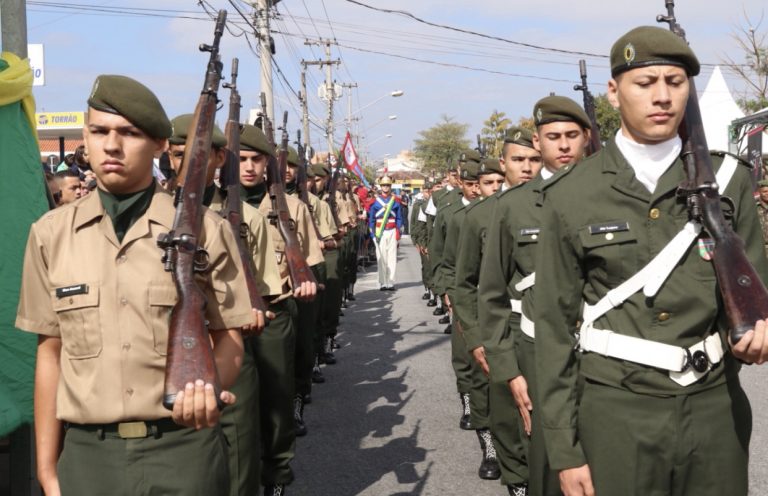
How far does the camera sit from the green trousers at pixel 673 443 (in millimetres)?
2807

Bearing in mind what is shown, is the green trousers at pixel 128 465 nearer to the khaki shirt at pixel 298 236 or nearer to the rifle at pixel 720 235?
the rifle at pixel 720 235

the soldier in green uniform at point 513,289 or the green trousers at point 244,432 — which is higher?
the soldier in green uniform at point 513,289

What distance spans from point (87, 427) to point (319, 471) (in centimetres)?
388

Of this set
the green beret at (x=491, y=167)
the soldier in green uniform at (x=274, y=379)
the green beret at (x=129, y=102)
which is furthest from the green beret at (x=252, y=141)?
the green beret at (x=129, y=102)

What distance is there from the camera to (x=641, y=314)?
2.85 metres

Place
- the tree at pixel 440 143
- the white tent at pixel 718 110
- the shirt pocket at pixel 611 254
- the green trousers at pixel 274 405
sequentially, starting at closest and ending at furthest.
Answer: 1. the shirt pocket at pixel 611 254
2. the green trousers at pixel 274 405
3. the white tent at pixel 718 110
4. the tree at pixel 440 143

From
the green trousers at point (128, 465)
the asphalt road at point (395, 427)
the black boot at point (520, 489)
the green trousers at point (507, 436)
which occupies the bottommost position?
the asphalt road at point (395, 427)

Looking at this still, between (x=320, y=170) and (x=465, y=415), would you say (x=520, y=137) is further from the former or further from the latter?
(x=320, y=170)

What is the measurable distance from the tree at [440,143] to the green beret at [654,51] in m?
90.9

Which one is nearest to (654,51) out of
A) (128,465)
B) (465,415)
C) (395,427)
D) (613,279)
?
(613,279)

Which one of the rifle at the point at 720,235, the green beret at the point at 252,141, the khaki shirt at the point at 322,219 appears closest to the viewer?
the rifle at the point at 720,235

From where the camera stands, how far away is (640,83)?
2936 millimetres

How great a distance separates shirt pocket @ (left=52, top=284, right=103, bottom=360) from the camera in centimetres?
281

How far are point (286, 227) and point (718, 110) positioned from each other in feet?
73.2
